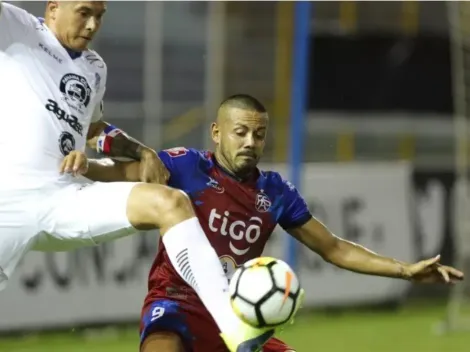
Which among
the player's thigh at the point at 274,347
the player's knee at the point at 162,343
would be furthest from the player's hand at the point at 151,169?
the player's thigh at the point at 274,347

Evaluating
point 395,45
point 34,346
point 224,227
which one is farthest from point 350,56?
point 224,227

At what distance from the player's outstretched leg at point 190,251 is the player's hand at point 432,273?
129 centimetres

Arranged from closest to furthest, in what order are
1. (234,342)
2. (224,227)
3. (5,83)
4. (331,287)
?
(234,342) < (5,83) < (224,227) < (331,287)

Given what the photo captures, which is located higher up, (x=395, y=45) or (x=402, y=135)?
(x=395, y=45)

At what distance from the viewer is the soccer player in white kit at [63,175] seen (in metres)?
5.62

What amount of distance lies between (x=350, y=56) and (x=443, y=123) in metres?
1.47

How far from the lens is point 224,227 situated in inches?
256

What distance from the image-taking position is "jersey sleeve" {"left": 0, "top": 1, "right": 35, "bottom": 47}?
608cm

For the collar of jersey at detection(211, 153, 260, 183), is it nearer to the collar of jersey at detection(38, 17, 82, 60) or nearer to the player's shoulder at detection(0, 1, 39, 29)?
the collar of jersey at detection(38, 17, 82, 60)

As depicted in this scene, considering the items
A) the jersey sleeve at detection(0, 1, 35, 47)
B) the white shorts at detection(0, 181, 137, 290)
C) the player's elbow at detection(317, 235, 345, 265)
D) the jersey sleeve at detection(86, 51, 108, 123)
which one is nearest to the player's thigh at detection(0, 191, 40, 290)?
the white shorts at detection(0, 181, 137, 290)

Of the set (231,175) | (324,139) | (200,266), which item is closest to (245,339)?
Answer: (200,266)

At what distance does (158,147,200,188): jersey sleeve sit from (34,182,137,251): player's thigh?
23.2 inches

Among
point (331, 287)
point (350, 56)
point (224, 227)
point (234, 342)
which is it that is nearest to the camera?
point (234, 342)

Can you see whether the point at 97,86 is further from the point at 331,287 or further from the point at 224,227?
the point at 331,287
